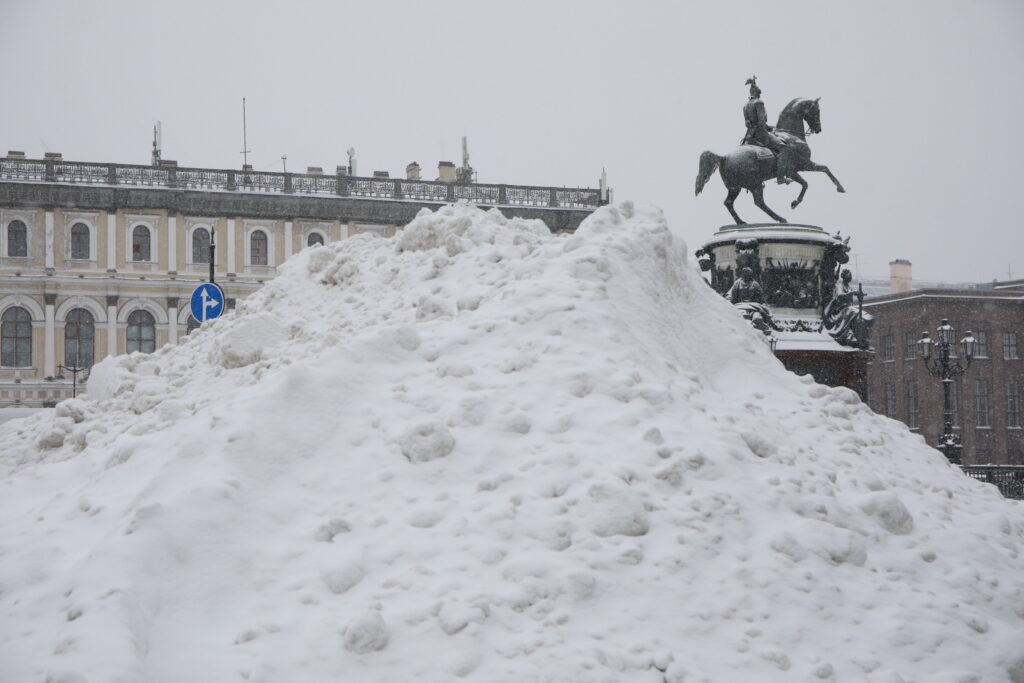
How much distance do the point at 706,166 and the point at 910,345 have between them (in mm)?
41277

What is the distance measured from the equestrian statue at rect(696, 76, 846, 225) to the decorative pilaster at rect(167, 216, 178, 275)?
35290 millimetres

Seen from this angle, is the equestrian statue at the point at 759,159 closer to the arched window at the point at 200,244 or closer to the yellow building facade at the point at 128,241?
the yellow building facade at the point at 128,241

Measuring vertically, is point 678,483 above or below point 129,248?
below

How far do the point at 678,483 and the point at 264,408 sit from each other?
2.21m

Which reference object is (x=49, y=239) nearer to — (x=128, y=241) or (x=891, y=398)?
(x=128, y=241)

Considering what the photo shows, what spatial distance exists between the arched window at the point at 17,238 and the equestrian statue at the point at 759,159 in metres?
37.4

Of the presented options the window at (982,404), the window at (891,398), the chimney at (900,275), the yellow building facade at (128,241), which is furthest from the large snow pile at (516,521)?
the chimney at (900,275)

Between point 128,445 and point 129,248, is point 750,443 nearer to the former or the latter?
point 128,445

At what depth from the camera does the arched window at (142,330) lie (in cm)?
4738

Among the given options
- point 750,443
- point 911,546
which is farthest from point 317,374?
point 911,546

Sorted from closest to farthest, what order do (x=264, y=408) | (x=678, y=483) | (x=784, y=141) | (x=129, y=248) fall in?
1. (x=678, y=483)
2. (x=264, y=408)
3. (x=784, y=141)
4. (x=129, y=248)

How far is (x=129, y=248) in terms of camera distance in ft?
156

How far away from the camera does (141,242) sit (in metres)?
47.8

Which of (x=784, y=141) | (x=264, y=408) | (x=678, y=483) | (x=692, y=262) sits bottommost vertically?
(x=678, y=483)
